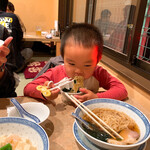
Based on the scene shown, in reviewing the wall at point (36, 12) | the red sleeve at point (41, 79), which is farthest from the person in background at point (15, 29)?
the red sleeve at point (41, 79)

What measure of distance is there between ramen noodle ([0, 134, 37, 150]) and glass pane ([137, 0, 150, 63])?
1.17m

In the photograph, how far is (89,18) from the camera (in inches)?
106

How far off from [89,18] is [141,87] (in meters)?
1.84

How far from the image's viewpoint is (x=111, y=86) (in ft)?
3.90

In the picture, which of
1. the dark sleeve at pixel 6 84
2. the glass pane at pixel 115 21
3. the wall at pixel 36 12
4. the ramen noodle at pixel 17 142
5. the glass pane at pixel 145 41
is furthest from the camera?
the wall at pixel 36 12

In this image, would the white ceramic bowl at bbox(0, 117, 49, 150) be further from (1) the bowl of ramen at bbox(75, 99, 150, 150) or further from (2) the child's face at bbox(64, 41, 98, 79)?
(2) the child's face at bbox(64, 41, 98, 79)

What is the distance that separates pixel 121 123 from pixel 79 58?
433 millimetres

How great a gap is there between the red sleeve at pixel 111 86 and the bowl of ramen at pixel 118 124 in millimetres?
192

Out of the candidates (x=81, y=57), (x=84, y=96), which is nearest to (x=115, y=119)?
(x=84, y=96)

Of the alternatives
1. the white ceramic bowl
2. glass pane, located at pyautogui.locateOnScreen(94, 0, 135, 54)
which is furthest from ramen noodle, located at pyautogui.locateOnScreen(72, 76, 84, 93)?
glass pane, located at pyautogui.locateOnScreen(94, 0, 135, 54)

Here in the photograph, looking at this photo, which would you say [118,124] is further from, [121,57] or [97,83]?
[121,57]

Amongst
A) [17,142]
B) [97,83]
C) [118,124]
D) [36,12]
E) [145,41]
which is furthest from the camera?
[36,12]

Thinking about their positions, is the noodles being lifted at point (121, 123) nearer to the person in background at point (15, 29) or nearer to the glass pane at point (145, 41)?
the glass pane at point (145, 41)

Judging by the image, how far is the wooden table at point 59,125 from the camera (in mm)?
662
